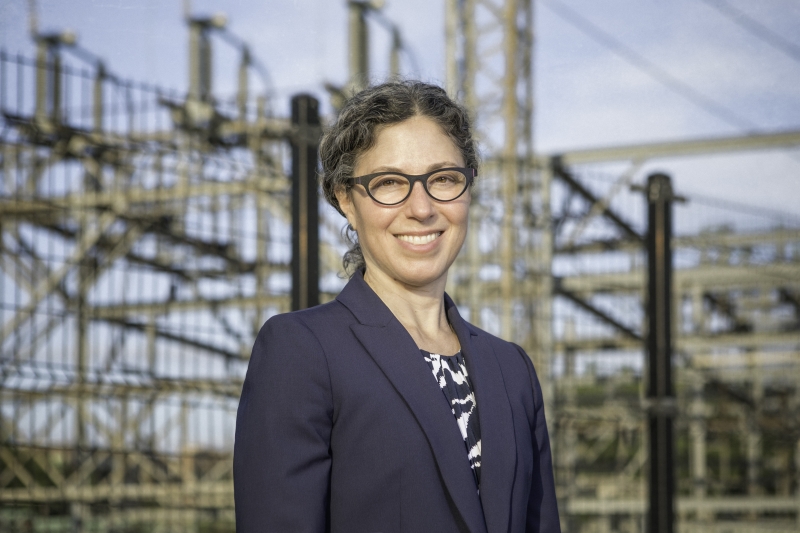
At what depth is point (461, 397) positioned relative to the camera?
184 centimetres

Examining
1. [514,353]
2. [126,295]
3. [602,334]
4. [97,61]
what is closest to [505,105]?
[602,334]

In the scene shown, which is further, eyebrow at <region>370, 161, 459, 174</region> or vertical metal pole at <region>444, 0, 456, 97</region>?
vertical metal pole at <region>444, 0, 456, 97</region>

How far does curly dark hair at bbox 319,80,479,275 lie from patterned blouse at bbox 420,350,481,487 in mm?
349

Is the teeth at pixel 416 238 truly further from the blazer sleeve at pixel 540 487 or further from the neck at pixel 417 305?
the blazer sleeve at pixel 540 487

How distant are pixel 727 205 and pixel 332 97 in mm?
2781

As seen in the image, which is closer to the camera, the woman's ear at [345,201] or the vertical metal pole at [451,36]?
the woman's ear at [345,201]

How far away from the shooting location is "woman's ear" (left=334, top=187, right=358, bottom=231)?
6.17 ft

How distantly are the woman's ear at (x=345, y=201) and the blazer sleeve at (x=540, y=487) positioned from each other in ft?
1.67

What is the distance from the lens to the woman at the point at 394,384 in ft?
5.28

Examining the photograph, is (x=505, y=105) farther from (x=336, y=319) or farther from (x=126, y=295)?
(x=336, y=319)

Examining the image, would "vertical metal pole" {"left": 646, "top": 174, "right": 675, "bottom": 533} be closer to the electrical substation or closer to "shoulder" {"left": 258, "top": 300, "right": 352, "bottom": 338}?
the electrical substation

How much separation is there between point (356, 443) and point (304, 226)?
190 cm

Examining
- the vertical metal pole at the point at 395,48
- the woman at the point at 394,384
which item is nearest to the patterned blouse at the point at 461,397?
the woman at the point at 394,384

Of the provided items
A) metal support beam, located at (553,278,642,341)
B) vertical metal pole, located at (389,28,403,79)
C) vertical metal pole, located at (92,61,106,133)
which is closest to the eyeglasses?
vertical metal pole, located at (92,61,106,133)
